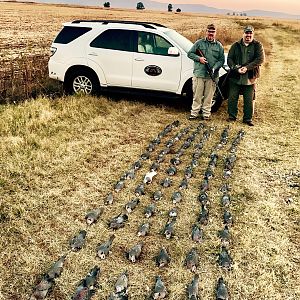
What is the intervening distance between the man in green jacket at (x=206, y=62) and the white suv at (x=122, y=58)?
1.85 ft

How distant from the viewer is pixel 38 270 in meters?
3.97

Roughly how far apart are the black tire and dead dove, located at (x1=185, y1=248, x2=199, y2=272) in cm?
621

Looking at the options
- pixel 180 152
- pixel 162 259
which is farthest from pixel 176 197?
pixel 180 152

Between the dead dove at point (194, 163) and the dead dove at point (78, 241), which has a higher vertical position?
the dead dove at point (194, 163)

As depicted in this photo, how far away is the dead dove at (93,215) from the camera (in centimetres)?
479

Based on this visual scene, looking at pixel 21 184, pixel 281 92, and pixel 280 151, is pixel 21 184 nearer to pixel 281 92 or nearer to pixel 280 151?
pixel 280 151

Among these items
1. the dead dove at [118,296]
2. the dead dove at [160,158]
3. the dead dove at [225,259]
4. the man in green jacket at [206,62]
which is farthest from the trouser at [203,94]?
the dead dove at [118,296]

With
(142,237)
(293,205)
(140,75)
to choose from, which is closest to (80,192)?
(142,237)

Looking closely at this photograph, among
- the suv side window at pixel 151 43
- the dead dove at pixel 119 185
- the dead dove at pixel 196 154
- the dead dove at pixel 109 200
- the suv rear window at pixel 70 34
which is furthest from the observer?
the suv rear window at pixel 70 34

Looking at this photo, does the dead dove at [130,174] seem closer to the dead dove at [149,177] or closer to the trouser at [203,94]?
the dead dove at [149,177]

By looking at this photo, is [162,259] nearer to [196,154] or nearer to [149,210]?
[149,210]

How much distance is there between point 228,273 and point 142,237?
1.07 metres

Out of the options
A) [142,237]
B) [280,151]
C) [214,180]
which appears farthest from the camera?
[280,151]

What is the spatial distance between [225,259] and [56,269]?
1.71 meters
